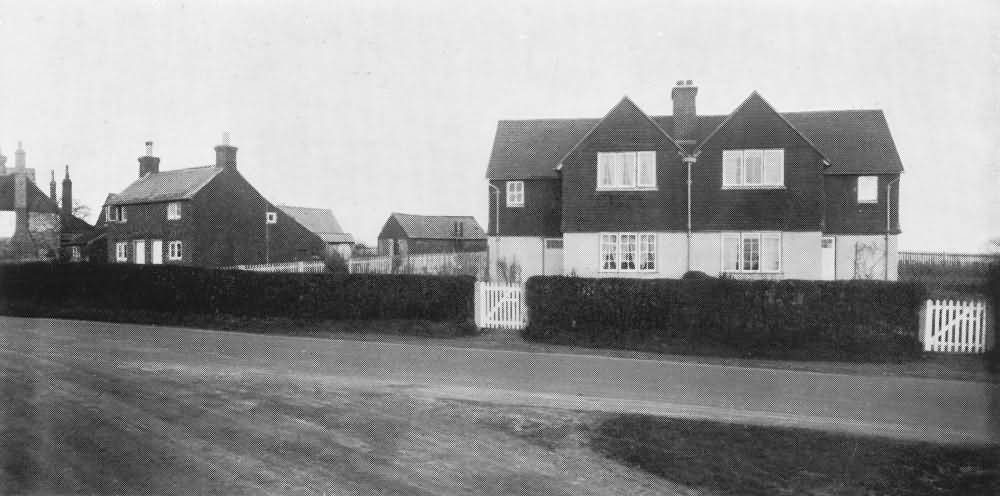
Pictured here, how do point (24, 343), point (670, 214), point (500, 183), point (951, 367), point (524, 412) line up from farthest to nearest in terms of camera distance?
point (500, 183) → point (670, 214) → point (24, 343) → point (951, 367) → point (524, 412)

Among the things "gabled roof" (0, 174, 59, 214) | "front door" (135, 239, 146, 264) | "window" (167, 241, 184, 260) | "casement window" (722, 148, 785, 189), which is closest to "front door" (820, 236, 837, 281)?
"casement window" (722, 148, 785, 189)

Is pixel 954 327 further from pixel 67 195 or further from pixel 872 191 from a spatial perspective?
pixel 67 195

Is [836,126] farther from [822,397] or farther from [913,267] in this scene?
[822,397]

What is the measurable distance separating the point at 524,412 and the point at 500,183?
25858 millimetres

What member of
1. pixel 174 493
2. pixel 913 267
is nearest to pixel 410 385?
pixel 174 493

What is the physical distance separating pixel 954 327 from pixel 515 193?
20942 mm

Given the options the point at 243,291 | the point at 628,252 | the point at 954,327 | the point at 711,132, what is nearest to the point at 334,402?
the point at 954,327

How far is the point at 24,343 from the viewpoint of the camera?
58.9 ft

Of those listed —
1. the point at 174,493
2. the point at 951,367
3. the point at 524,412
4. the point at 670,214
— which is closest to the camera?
the point at 174,493

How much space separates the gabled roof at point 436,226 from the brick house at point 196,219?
31034 mm

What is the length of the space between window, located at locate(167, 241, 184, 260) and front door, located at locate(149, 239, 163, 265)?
3.06ft

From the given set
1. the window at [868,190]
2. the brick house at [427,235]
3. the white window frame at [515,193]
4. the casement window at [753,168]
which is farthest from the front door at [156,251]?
the window at [868,190]

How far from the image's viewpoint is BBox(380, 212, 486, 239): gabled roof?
3399 inches

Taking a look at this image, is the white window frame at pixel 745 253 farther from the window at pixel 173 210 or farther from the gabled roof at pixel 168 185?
the window at pixel 173 210
